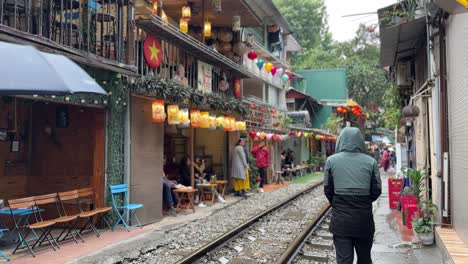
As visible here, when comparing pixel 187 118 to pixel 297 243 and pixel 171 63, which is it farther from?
pixel 297 243

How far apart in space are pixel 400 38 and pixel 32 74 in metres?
8.22

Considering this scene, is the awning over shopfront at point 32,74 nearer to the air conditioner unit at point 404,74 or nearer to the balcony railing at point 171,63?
the balcony railing at point 171,63

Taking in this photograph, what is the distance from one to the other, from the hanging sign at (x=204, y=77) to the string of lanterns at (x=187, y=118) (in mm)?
913

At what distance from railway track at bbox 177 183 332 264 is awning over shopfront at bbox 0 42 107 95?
305 cm

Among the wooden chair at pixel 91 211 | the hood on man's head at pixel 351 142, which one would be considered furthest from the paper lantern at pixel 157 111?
the hood on man's head at pixel 351 142

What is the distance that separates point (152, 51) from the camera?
1019 centimetres

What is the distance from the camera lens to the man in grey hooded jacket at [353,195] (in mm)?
4176

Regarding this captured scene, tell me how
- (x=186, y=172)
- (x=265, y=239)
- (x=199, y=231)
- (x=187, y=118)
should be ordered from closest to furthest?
(x=265, y=239), (x=199, y=231), (x=187, y=118), (x=186, y=172)

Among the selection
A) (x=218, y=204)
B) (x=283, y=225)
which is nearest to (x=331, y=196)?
(x=283, y=225)

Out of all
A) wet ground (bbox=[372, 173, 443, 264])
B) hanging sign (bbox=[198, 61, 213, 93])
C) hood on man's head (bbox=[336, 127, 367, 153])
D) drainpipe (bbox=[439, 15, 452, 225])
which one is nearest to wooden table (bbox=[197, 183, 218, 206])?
hanging sign (bbox=[198, 61, 213, 93])

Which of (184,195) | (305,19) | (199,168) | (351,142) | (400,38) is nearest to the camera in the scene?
(351,142)

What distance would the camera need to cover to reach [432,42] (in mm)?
7758

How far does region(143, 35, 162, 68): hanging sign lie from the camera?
32.7 feet

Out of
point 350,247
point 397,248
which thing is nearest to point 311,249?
point 397,248
